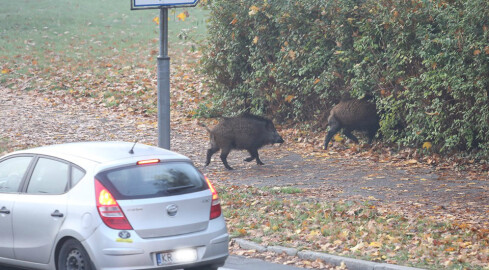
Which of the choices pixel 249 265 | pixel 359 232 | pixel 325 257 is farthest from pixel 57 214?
pixel 359 232

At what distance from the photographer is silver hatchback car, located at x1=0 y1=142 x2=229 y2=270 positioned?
251 inches

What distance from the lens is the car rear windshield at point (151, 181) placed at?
6586 mm

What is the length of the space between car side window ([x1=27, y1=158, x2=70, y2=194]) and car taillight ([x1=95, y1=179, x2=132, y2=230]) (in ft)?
1.84

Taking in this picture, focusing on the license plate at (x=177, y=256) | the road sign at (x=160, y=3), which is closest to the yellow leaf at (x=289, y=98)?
the road sign at (x=160, y=3)

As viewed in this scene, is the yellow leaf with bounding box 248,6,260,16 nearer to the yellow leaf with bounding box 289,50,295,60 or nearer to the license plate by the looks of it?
the yellow leaf with bounding box 289,50,295,60

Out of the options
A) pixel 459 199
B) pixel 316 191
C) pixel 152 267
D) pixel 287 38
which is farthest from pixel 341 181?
pixel 152 267

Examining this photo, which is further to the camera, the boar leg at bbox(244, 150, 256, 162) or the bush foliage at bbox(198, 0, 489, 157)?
the boar leg at bbox(244, 150, 256, 162)

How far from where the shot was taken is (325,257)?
26.4ft

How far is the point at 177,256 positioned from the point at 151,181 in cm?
73

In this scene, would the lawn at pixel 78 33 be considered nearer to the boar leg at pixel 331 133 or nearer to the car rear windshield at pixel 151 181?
the boar leg at pixel 331 133

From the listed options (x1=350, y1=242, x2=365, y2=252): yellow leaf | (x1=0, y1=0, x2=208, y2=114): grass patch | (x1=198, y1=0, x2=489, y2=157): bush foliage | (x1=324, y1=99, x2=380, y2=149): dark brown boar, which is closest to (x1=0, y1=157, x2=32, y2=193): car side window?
(x1=350, y1=242, x2=365, y2=252): yellow leaf

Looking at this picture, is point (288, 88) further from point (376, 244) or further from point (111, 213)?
point (111, 213)

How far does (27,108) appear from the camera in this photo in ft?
69.5

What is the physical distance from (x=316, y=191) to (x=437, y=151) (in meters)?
3.58
